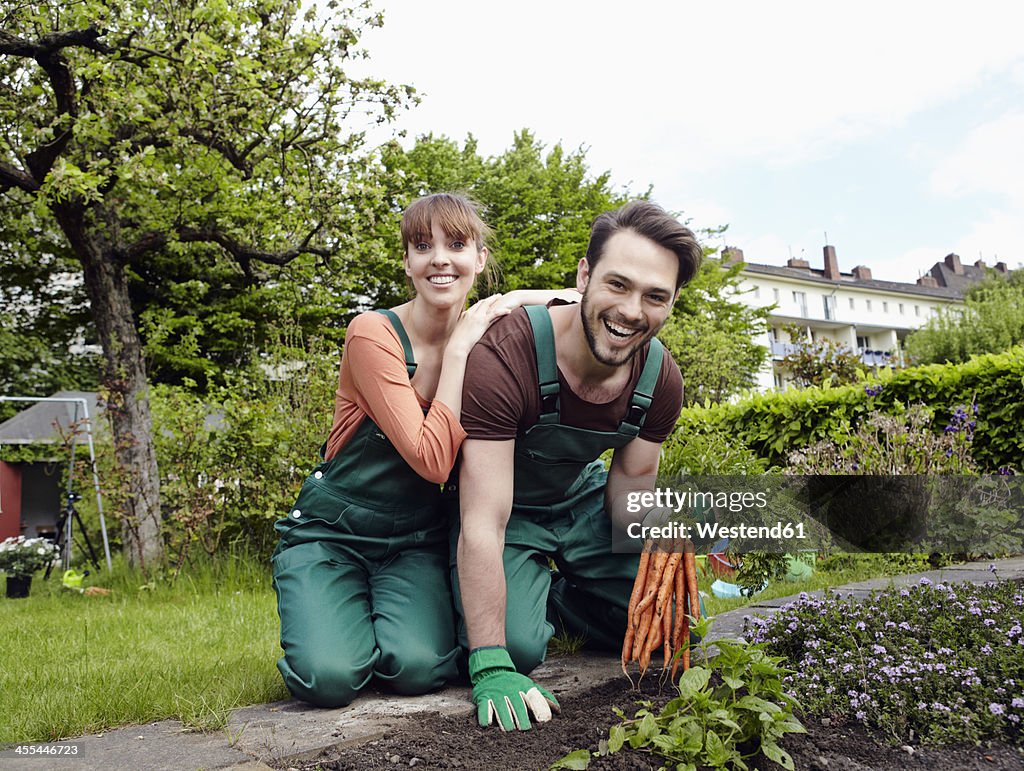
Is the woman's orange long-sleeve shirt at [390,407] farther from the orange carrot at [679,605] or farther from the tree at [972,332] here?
the tree at [972,332]

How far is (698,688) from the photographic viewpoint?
1.86m

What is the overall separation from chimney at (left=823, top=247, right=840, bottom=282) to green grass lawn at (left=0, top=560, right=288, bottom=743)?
49363 mm

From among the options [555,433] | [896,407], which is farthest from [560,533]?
[896,407]

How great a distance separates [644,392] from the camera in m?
2.60

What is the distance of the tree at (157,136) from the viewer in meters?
6.90

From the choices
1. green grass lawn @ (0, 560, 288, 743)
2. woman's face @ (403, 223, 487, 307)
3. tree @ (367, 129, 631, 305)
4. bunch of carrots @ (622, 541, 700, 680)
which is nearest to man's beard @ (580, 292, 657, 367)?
woman's face @ (403, 223, 487, 307)

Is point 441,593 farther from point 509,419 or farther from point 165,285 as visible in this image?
point 165,285

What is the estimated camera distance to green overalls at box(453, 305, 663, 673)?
2.58m

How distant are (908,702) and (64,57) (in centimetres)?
797

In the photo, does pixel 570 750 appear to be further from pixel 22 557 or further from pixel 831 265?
pixel 831 265

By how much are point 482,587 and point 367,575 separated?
63 cm

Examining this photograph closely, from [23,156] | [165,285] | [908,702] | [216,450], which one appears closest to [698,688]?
[908,702]

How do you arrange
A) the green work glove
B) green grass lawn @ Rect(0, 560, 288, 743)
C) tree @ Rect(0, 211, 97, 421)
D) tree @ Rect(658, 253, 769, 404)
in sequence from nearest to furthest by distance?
the green work glove, green grass lawn @ Rect(0, 560, 288, 743), tree @ Rect(0, 211, 97, 421), tree @ Rect(658, 253, 769, 404)

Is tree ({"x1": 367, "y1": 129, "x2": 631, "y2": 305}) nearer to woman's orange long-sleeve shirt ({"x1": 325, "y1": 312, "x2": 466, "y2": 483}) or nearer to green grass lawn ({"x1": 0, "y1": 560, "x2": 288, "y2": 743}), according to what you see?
green grass lawn ({"x1": 0, "y1": 560, "x2": 288, "y2": 743})
